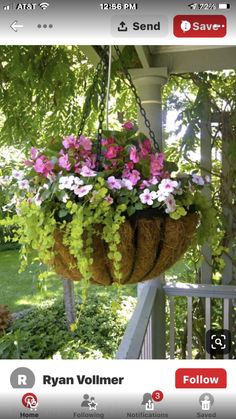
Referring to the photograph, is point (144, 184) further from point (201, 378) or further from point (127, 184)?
point (201, 378)

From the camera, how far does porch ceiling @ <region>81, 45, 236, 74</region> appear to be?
1.34m

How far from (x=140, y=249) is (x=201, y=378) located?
0.26 meters

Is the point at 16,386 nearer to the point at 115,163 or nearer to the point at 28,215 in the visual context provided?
the point at 28,215

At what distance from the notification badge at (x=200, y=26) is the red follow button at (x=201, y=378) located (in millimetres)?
606

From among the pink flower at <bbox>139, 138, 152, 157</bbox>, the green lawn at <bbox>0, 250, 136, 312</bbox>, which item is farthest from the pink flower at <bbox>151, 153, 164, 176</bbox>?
the green lawn at <bbox>0, 250, 136, 312</bbox>

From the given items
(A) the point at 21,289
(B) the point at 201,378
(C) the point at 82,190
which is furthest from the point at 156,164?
(A) the point at 21,289

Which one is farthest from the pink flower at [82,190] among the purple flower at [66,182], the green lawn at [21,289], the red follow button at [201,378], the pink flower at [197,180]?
the green lawn at [21,289]

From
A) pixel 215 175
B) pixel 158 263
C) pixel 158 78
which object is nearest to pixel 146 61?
pixel 158 78

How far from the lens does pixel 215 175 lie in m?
1.79

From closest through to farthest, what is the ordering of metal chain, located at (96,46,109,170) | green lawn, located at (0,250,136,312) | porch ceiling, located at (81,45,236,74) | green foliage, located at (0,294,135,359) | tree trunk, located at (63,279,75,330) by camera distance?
metal chain, located at (96,46,109,170)
porch ceiling, located at (81,45,236,74)
green foliage, located at (0,294,135,359)
tree trunk, located at (63,279,75,330)
green lawn, located at (0,250,136,312)

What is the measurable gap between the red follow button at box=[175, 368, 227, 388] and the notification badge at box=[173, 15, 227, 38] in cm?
61

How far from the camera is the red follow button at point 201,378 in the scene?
2.33 ft

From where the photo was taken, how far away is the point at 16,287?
440cm

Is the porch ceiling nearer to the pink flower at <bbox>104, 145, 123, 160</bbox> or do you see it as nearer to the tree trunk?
the pink flower at <bbox>104, 145, 123, 160</bbox>
